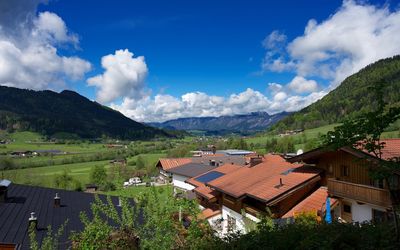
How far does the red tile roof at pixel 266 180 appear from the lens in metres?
20.0

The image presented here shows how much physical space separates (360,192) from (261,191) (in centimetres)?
545

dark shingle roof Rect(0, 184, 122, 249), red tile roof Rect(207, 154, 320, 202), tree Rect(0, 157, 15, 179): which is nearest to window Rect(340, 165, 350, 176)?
red tile roof Rect(207, 154, 320, 202)

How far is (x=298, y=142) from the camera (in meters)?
99.2

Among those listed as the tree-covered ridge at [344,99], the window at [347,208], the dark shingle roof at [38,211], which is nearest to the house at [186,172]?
the dark shingle roof at [38,211]

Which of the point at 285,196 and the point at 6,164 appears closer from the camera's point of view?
the point at 285,196

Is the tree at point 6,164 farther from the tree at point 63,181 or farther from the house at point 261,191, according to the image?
the house at point 261,191

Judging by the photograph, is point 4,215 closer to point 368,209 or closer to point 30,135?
point 368,209

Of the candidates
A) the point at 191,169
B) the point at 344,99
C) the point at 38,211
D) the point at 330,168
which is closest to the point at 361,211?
the point at 330,168

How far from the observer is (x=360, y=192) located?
17203mm

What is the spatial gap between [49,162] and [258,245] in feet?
376

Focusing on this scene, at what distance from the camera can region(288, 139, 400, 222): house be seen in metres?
16.3

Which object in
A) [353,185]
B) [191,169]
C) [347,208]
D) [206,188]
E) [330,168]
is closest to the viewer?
[353,185]

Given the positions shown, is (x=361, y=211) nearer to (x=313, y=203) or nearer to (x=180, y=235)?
(x=313, y=203)

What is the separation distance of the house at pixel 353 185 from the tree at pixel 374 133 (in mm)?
8786
